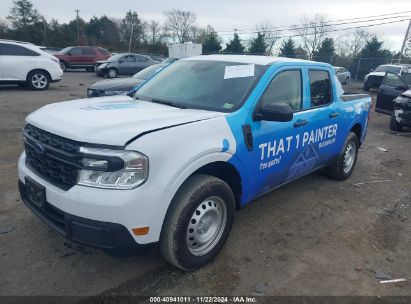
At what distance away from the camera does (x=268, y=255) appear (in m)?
3.45

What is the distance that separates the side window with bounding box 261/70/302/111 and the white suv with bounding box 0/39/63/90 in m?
11.6

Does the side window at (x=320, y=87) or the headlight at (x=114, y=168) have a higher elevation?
the side window at (x=320, y=87)

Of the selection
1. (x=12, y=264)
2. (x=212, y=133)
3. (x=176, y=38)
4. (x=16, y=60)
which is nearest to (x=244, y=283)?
(x=212, y=133)

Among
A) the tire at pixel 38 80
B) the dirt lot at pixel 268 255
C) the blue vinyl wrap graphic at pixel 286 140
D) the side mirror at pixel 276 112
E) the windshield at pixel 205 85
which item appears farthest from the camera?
the tire at pixel 38 80

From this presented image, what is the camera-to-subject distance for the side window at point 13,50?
12.2 metres

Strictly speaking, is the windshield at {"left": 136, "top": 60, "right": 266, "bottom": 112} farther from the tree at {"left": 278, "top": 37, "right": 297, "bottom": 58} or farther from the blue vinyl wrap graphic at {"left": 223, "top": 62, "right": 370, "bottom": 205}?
the tree at {"left": 278, "top": 37, "right": 297, "bottom": 58}

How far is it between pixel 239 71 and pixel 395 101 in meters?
7.27

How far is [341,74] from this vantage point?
25219 mm

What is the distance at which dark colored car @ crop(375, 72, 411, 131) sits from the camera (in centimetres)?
911

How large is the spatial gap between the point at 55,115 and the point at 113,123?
24.9 inches

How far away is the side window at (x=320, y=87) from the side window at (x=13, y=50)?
1152 cm

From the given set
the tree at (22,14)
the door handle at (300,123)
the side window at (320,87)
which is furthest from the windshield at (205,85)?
the tree at (22,14)

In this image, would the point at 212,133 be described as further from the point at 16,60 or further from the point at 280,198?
the point at 16,60

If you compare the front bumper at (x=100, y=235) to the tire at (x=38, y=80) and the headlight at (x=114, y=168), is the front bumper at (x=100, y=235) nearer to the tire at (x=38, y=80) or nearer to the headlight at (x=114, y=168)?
the headlight at (x=114, y=168)
